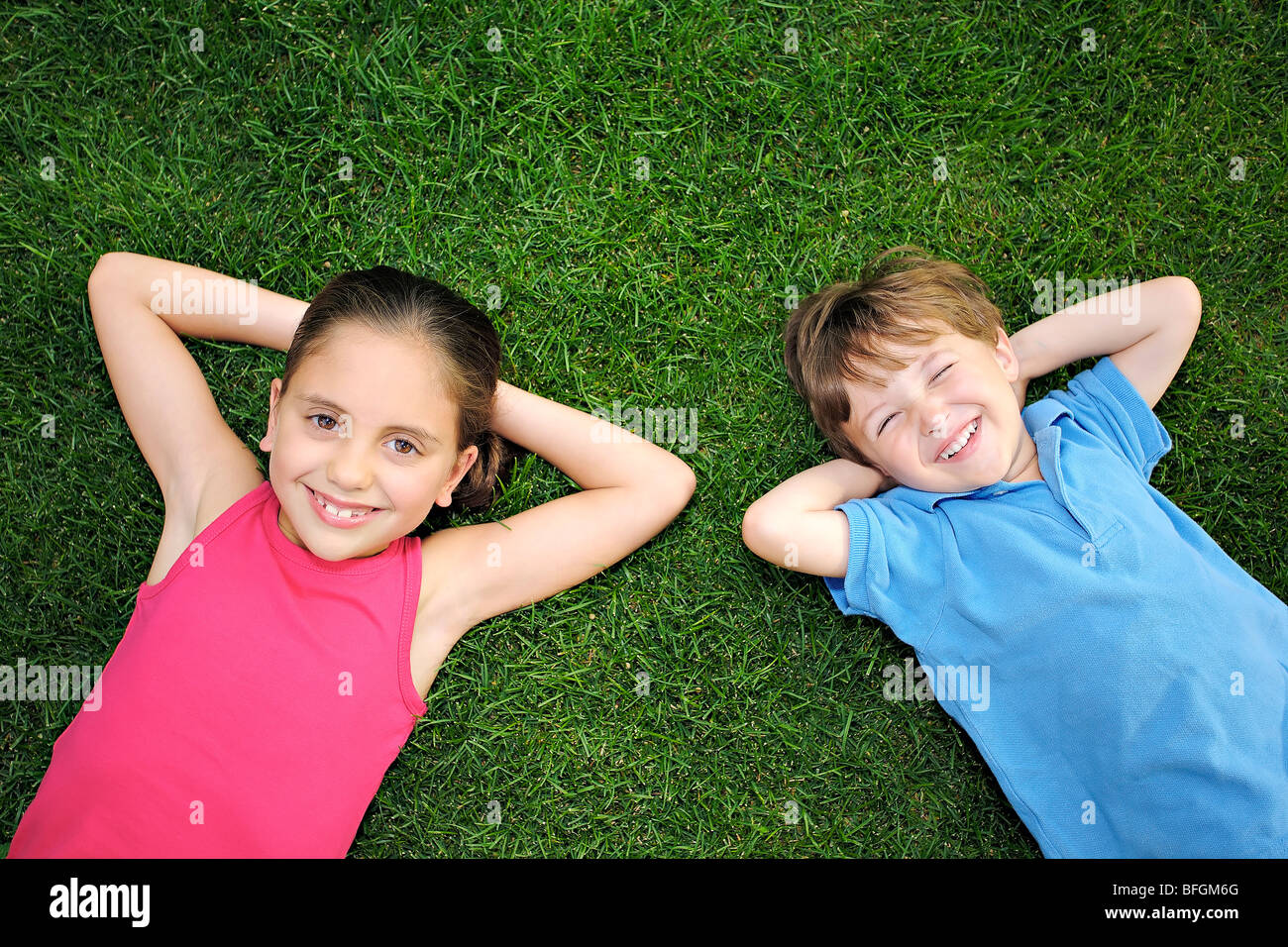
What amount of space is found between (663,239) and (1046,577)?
1627 mm

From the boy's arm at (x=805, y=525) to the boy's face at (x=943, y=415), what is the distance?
23 centimetres

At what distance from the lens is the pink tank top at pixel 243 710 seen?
7.80ft

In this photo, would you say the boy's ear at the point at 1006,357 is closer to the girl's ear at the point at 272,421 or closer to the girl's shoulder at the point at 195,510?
the girl's ear at the point at 272,421

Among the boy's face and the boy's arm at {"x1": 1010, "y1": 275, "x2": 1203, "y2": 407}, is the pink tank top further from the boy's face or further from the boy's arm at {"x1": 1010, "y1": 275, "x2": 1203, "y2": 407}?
the boy's arm at {"x1": 1010, "y1": 275, "x2": 1203, "y2": 407}

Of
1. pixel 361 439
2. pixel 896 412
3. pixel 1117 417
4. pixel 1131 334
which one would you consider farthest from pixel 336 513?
pixel 1131 334

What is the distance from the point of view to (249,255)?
302cm

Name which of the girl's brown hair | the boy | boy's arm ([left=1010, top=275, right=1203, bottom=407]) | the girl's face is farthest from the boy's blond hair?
the girl's face

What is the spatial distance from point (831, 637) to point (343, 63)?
8.36 ft

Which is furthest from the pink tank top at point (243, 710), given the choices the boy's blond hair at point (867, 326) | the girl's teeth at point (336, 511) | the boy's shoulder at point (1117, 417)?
the boy's shoulder at point (1117, 417)

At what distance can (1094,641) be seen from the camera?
98.0 inches

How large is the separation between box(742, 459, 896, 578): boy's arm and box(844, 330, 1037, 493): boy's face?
0.23 m

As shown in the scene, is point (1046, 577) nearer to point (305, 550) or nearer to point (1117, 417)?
point (1117, 417)
